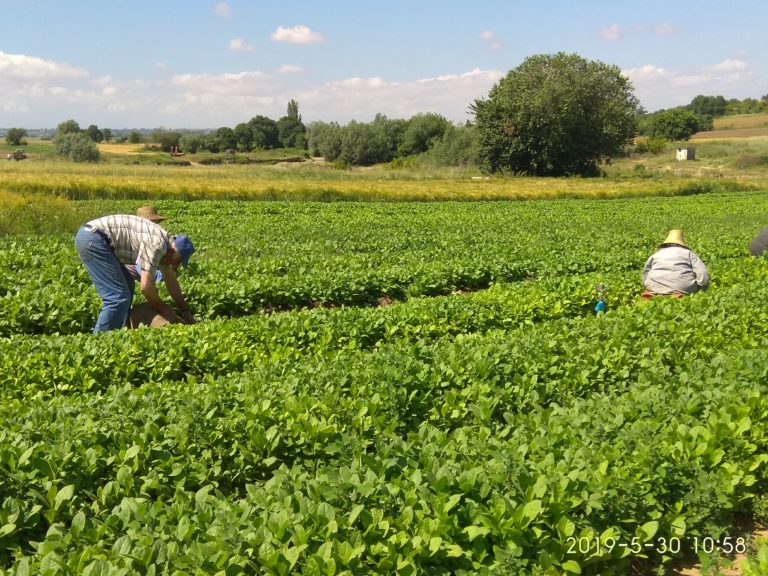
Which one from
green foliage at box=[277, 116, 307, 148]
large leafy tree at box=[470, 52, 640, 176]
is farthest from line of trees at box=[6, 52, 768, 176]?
green foliage at box=[277, 116, 307, 148]

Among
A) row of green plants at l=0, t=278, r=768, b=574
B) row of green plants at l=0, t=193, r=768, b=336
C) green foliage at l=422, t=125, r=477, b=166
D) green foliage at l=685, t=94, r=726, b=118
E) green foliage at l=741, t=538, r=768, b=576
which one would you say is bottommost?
green foliage at l=741, t=538, r=768, b=576

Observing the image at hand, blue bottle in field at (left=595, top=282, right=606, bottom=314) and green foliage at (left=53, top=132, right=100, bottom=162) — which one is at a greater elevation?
green foliage at (left=53, top=132, right=100, bottom=162)

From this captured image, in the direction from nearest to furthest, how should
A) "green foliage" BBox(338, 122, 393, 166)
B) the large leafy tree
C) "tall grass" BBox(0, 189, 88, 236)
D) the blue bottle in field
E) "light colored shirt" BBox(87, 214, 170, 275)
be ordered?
"light colored shirt" BBox(87, 214, 170, 275) < the blue bottle in field < "tall grass" BBox(0, 189, 88, 236) < the large leafy tree < "green foliage" BBox(338, 122, 393, 166)

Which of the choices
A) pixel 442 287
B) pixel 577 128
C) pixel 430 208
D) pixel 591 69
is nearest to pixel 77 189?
pixel 430 208

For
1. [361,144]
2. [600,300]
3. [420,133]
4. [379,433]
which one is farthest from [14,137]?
[379,433]

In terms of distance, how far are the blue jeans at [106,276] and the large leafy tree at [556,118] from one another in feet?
188

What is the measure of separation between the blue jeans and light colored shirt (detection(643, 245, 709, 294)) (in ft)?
24.8

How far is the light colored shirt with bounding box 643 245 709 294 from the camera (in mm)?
9664

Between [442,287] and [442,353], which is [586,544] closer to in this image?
[442,353]

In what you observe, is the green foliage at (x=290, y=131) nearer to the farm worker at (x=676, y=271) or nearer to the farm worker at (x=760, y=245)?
the farm worker at (x=760, y=245)

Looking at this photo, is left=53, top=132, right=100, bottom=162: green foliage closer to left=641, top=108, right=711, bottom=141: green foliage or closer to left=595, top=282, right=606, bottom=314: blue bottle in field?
left=595, top=282, right=606, bottom=314: blue bottle in field

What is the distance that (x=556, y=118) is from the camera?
60.4m

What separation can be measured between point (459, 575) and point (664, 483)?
1.63 metres

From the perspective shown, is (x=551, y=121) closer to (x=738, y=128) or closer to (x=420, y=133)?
(x=420, y=133)
